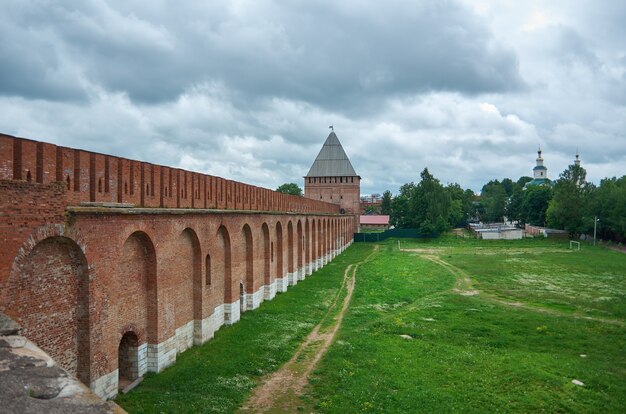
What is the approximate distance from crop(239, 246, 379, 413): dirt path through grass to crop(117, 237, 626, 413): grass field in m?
0.25

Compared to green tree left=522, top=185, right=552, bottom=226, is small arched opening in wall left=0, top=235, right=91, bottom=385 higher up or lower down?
lower down

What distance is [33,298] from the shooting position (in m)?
7.91

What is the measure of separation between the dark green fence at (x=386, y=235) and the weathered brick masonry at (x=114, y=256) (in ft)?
133

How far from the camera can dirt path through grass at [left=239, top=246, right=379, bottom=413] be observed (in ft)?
32.7

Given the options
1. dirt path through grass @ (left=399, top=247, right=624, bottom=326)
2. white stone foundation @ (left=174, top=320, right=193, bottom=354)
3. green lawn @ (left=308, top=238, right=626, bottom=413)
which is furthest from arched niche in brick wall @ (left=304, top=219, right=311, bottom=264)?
white stone foundation @ (left=174, top=320, right=193, bottom=354)

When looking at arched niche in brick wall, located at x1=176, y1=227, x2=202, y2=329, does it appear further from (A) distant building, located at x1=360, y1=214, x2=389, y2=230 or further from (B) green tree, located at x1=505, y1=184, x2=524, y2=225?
(B) green tree, located at x1=505, y1=184, x2=524, y2=225

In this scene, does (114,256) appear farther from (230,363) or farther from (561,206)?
(561,206)

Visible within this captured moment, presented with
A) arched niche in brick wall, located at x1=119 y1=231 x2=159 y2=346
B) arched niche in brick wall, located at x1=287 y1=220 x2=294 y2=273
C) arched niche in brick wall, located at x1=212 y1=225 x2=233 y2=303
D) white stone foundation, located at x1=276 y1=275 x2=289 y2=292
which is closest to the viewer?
arched niche in brick wall, located at x1=119 y1=231 x2=159 y2=346

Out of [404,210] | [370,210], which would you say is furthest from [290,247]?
[370,210]

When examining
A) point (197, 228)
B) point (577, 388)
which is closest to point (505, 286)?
point (577, 388)

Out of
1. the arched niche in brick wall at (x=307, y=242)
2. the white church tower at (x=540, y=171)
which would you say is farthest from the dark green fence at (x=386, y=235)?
the white church tower at (x=540, y=171)

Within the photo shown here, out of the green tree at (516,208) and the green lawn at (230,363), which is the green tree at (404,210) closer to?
the green tree at (516,208)

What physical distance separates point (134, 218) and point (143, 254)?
132 cm

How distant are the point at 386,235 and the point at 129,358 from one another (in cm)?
5016
